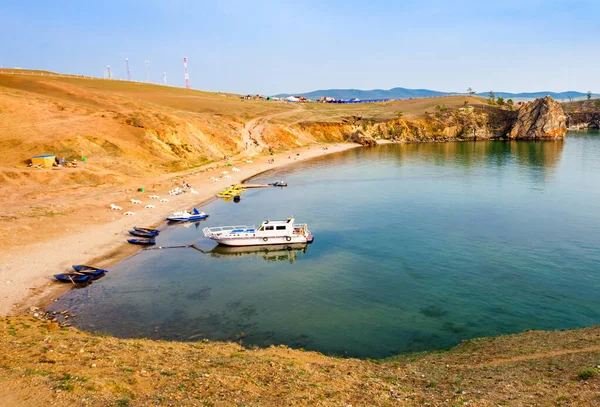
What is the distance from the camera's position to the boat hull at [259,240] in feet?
186

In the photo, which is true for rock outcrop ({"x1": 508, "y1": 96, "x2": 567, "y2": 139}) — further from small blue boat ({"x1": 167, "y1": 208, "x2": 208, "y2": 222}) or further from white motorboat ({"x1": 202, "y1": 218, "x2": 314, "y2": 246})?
small blue boat ({"x1": 167, "y1": 208, "x2": 208, "y2": 222})

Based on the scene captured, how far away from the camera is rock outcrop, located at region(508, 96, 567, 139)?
188 m

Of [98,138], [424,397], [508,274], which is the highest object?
[98,138]

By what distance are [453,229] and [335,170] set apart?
64880 mm

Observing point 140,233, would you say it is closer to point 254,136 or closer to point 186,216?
point 186,216

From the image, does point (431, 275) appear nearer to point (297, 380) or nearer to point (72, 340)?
point (297, 380)

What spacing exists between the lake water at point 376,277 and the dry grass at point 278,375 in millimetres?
6447

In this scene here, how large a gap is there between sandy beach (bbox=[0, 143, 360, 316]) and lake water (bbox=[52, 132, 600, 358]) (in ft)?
9.71

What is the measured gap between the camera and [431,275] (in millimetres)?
44750

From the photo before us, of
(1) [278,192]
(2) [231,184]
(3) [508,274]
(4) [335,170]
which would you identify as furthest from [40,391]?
(4) [335,170]

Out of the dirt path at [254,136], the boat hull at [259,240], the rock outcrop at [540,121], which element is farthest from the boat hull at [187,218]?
the rock outcrop at [540,121]

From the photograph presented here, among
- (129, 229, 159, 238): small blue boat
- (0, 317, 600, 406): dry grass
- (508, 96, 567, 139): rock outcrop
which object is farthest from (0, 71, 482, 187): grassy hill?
(508, 96, 567, 139): rock outcrop

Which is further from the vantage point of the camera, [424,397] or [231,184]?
[231,184]

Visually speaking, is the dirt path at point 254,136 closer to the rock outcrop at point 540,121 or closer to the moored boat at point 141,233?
the moored boat at point 141,233
